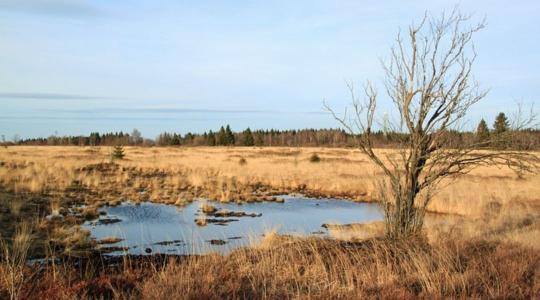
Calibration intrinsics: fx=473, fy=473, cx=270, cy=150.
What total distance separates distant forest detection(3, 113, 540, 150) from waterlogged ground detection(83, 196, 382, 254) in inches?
111

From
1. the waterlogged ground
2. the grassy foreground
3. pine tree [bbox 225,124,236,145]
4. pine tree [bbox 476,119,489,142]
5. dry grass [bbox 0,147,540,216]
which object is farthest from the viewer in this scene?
pine tree [bbox 225,124,236,145]

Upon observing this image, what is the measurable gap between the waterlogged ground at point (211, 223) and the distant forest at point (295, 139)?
2.82m

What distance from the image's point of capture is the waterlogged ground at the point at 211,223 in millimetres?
11125

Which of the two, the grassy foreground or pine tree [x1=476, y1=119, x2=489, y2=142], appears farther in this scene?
pine tree [x1=476, y1=119, x2=489, y2=142]

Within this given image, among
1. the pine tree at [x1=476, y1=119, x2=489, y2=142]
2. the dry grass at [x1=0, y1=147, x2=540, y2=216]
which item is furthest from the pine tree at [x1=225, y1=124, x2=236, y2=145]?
the pine tree at [x1=476, y1=119, x2=489, y2=142]

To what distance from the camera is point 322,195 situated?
22.5 meters

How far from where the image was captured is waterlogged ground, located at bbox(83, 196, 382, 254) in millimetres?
11125

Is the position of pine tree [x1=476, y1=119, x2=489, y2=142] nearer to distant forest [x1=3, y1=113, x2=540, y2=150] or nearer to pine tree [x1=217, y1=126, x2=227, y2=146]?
distant forest [x1=3, y1=113, x2=540, y2=150]

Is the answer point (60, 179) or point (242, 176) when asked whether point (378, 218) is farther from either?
point (60, 179)

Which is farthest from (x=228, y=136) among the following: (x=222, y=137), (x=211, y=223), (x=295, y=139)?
(x=211, y=223)

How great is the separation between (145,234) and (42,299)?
7.33 metres

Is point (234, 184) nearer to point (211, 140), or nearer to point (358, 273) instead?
point (358, 273)

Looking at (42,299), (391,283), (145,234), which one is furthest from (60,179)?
(391,283)

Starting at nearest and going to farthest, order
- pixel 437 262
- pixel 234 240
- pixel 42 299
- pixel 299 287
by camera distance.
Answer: pixel 42 299 → pixel 299 287 → pixel 437 262 → pixel 234 240
